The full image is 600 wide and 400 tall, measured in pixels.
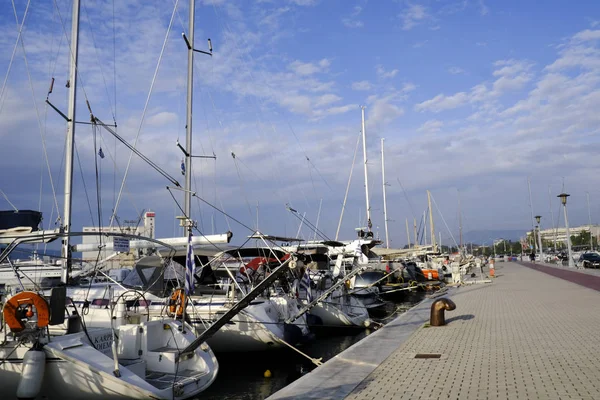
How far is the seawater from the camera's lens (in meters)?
11.4

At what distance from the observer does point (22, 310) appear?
845cm

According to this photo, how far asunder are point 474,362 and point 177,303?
6854 mm

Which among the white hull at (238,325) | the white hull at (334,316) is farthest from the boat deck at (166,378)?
the white hull at (334,316)

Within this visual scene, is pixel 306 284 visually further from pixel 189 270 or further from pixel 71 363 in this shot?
pixel 71 363

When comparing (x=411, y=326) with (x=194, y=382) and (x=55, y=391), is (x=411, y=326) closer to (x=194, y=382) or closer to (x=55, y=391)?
(x=194, y=382)

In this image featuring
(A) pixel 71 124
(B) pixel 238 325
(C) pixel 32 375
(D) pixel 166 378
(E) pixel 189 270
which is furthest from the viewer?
(A) pixel 71 124

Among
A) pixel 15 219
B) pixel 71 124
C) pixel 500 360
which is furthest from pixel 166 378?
Answer: pixel 71 124

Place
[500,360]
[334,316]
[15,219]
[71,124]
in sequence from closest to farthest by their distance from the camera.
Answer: [500,360] → [15,219] → [71,124] → [334,316]

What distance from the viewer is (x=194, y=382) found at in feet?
30.3

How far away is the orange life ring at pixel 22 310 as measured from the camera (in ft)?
27.1

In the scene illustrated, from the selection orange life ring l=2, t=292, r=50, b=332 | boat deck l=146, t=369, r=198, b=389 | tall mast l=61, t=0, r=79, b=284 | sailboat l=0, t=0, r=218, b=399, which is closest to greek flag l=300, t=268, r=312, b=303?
tall mast l=61, t=0, r=79, b=284

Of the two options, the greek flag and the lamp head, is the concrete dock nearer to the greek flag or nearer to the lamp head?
the greek flag

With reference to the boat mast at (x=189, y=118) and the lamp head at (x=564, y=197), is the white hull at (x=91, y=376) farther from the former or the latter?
the lamp head at (x=564, y=197)

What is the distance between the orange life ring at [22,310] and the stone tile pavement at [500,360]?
13.4 ft
